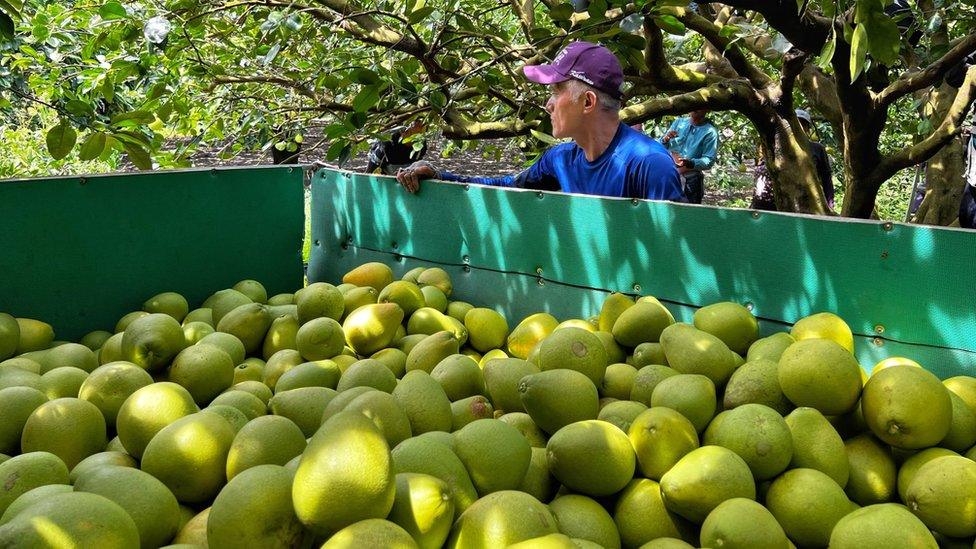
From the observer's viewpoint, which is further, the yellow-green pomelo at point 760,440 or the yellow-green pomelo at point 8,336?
the yellow-green pomelo at point 8,336

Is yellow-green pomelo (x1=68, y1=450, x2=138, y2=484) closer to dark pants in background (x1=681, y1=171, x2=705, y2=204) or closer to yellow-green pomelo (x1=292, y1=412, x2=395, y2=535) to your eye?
yellow-green pomelo (x1=292, y1=412, x2=395, y2=535)

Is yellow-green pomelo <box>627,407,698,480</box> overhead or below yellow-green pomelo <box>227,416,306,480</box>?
below

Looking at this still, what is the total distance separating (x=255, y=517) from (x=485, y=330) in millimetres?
1687

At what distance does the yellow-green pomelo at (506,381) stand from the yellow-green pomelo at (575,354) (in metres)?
0.07

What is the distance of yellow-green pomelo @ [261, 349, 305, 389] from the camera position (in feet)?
9.05

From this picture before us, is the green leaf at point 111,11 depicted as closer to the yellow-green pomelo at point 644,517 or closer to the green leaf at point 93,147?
the green leaf at point 93,147

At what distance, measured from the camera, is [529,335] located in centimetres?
294

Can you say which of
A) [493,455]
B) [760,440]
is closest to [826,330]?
[760,440]

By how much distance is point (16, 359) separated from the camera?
2674mm

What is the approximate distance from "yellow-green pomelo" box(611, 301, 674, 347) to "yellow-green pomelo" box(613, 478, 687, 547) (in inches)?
30.9

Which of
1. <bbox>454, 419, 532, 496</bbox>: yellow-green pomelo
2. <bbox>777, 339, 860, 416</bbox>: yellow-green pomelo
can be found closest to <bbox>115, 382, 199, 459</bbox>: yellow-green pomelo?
<bbox>454, 419, 532, 496</bbox>: yellow-green pomelo

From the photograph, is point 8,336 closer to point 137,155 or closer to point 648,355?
point 137,155

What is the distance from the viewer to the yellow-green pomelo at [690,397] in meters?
2.09

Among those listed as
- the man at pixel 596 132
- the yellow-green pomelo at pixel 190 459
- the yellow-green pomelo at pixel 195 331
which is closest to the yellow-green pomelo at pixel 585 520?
the yellow-green pomelo at pixel 190 459
